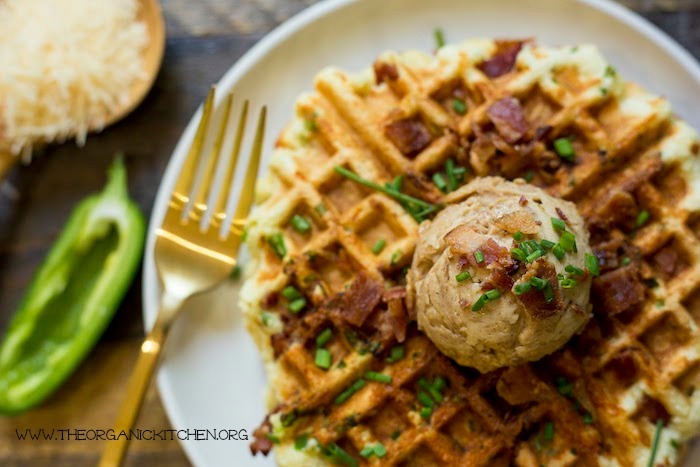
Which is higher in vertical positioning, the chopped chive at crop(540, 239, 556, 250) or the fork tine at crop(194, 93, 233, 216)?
the chopped chive at crop(540, 239, 556, 250)

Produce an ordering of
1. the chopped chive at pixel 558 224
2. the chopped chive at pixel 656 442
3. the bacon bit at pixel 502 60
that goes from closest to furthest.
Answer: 1. the chopped chive at pixel 558 224
2. the chopped chive at pixel 656 442
3. the bacon bit at pixel 502 60

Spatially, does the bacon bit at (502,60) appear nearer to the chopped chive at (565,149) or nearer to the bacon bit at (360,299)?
the chopped chive at (565,149)

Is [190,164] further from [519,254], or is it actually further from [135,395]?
[519,254]

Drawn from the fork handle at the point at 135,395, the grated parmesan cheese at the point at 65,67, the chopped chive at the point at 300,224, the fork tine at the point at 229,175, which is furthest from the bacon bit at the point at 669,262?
the grated parmesan cheese at the point at 65,67

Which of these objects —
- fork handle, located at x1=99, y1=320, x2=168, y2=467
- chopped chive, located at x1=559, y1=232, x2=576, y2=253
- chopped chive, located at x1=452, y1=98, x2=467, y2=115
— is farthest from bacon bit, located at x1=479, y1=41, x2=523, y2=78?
fork handle, located at x1=99, y1=320, x2=168, y2=467

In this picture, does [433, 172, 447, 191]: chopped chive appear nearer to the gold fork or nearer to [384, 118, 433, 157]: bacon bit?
[384, 118, 433, 157]: bacon bit

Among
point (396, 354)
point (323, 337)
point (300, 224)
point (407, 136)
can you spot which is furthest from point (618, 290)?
point (300, 224)
